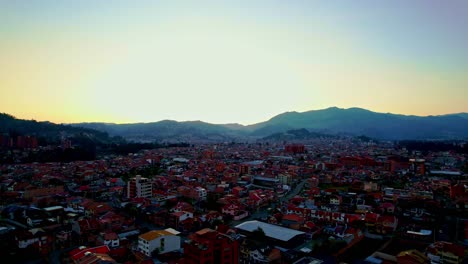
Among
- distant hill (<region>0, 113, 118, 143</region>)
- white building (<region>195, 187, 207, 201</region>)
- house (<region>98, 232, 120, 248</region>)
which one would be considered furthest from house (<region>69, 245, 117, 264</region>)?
distant hill (<region>0, 113, 118, 143</region>)

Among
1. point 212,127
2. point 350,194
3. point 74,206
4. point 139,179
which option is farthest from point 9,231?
point 212,127

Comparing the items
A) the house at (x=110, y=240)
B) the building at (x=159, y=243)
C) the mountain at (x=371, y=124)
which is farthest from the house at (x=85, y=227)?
the mountain at (x=371, y=124)

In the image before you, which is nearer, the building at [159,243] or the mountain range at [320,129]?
the building at [159,243]

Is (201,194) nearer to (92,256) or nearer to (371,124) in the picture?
(92,256)

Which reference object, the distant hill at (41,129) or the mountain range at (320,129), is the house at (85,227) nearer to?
the distant hill at (41,129)

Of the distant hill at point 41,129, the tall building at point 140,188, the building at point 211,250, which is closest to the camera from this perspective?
the building at point 211,250

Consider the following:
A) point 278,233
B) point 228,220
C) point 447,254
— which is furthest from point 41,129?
point 447,254
